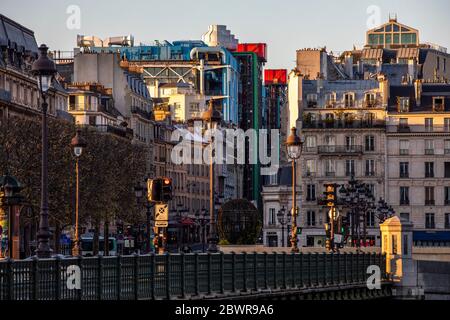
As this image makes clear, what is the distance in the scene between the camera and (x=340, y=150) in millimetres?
145125

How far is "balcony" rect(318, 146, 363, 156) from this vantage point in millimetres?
145000

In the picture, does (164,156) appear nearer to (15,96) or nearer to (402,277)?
(15,96)

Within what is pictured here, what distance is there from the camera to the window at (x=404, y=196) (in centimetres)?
14400

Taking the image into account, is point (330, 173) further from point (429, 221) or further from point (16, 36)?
point (16, 36)

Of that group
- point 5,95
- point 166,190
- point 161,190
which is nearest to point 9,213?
point 161,190

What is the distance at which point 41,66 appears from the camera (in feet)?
155

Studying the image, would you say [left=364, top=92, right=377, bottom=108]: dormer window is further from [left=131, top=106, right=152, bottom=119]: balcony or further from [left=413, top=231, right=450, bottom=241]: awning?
[left=131, top=106, right=152, bottom=119]: balcony

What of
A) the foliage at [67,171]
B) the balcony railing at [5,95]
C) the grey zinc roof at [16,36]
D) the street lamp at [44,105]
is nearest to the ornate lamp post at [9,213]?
the street lamp at [44,105]

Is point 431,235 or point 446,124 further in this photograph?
point 446,124

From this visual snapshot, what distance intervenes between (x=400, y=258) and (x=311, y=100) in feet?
271

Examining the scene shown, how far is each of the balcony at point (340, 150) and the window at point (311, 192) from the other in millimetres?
2786

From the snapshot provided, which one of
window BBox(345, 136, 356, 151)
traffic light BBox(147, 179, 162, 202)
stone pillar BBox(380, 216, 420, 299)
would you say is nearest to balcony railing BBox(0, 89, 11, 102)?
window BBox(345, 136, 356, 151)

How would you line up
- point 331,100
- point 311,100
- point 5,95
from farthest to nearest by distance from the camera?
1. point 311,100
2. point 331,100
3. point 5,95
